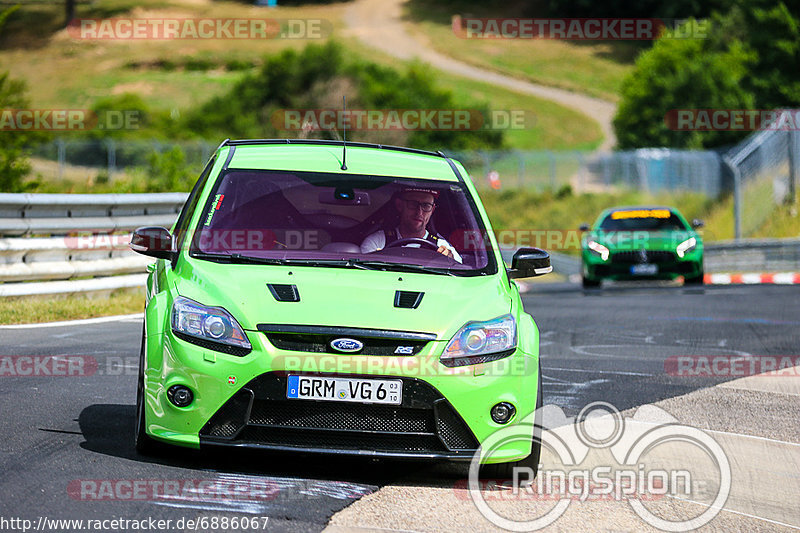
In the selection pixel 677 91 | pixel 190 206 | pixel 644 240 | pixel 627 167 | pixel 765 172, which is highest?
pixel 677 91

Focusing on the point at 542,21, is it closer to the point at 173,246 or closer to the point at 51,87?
the point at 51,87

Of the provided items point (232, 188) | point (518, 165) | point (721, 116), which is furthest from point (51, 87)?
point (232, 188)

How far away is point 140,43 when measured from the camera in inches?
4719

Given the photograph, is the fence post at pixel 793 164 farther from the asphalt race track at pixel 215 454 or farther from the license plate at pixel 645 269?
the asphalt race track at pixel 215 454

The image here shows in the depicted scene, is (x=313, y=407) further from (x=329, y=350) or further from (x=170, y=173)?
(x=170, y=173)

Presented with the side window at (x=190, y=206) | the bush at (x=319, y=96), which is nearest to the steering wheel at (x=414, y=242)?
the side window at (x=190, y=206)

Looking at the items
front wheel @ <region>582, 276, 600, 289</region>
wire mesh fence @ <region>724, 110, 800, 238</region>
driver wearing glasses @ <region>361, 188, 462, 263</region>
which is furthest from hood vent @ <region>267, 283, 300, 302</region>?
wire mesh fence @ <region>724, 110, 800, 238</region>

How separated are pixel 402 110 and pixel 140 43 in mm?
48572

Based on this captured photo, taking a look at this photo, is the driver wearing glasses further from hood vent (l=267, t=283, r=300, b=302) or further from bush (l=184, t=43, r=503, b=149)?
bush (l=184, t=43, r=503, b=149)

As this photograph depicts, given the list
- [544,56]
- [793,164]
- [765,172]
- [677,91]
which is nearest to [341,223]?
[765,172]

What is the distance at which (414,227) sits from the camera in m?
7.25

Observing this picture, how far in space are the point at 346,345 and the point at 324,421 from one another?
0.36 metres

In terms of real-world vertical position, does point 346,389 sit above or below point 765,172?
below

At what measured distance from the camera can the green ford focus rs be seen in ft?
19.2
